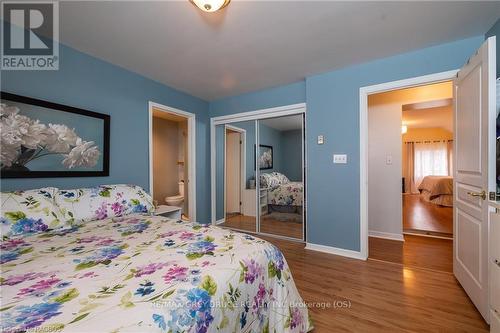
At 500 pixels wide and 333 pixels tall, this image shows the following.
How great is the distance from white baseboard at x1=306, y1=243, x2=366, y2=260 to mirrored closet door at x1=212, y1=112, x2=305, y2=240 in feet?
0.99

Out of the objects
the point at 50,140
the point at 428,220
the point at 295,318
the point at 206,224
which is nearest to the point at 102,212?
the point at 50,140

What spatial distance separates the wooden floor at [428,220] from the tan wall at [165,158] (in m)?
4.79

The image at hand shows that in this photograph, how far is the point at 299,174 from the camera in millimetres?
3193

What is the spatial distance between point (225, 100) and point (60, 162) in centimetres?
254

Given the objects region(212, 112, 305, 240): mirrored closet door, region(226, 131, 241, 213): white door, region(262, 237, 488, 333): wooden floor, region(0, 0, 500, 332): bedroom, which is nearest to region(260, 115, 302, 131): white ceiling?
region(212, 112, 305, 240): mirrored closet door

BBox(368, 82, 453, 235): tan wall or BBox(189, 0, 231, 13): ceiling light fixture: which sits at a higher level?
BBox(189, 0, 231, 13): ceiling light fixture

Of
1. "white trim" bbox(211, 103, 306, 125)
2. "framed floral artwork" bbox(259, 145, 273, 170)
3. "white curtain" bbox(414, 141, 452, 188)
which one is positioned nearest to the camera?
"white trim" bbox(211, 103, 306, 125)

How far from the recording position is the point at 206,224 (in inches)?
85.4

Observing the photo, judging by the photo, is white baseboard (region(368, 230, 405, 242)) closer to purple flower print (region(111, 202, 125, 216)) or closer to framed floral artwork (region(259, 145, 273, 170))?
framed floral artwork (region(259, 145, 273, 170))

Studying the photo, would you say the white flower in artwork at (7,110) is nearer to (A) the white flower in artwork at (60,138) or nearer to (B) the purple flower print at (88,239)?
(A) the white flower in artwork at (60,138)

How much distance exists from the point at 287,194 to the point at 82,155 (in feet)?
8.93

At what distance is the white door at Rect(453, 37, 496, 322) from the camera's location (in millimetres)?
1444

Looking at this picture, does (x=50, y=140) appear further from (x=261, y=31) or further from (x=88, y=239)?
(x=261, y=31)

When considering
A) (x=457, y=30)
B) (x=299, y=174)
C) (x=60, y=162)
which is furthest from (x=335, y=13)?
(x=60, y=162)
